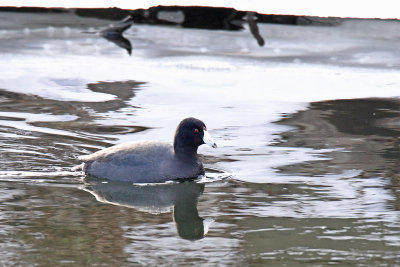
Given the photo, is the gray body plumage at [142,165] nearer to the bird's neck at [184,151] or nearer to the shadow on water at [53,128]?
the bird's neck at [184,151]

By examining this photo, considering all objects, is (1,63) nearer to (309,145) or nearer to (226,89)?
(226,89)

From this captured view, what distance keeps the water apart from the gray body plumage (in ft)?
0.49

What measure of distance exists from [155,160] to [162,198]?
0.72 m

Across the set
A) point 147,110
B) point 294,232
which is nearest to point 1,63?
point 147,110

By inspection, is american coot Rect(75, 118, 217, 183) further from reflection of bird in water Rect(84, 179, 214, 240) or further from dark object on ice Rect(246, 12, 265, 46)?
dark object on ice Rect(246, 12, 265, 46)

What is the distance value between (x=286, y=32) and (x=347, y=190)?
610cm

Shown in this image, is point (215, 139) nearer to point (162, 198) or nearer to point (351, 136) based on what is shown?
point (351, 136)

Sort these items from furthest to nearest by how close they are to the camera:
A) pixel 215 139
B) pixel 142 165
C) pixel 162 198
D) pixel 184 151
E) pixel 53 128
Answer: pixel 53 128, pixel 215 139, pixel 184 151, pixel 142 165, pixel 162 198

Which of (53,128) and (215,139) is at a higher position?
(215,139)

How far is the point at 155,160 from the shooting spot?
8.91 meters

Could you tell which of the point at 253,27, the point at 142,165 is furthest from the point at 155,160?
the point at 253,27

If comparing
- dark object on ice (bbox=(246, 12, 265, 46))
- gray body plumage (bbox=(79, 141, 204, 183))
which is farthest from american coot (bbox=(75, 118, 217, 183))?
dark object on ice (bbox=(246, 12, 265, 46))

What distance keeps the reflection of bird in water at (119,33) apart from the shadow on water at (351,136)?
3.66 metres

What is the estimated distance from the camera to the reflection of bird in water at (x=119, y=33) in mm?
14258
